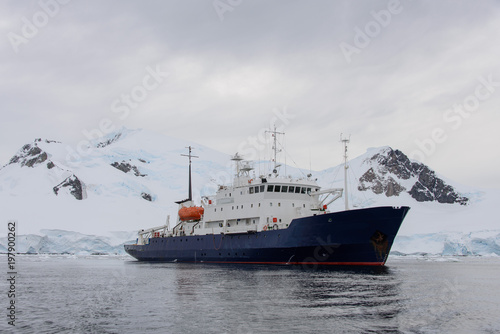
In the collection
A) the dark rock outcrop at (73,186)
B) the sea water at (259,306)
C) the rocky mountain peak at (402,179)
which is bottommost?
the sea water at (259,306)

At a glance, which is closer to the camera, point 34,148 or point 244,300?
point 244,300

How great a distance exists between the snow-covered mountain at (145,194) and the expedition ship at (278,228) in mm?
31747

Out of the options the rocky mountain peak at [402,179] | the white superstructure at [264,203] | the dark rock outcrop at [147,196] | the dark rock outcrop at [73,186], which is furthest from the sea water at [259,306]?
the rocky mountain peak at [402,179]

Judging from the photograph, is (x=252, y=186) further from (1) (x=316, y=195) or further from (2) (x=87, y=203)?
(2) (x=87, y=203)

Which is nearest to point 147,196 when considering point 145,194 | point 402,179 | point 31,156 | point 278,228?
point 145,194

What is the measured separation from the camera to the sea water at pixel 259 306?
12.2 m

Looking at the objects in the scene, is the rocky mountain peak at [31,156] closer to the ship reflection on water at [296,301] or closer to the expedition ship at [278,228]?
the expedition ship at [278,228]

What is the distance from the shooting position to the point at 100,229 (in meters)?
76.9

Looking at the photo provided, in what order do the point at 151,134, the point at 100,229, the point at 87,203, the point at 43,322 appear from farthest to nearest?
the point at 151,134 < the point at 87,203 < the point at 100,229 < the point at 43,322

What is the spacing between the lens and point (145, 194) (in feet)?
308

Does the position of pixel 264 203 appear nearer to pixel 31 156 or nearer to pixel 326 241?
pixel 326 241

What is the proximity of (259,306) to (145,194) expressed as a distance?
81.8 metres

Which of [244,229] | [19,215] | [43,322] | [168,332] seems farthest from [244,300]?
[19,215]

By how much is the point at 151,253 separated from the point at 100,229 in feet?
104
